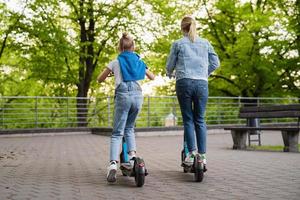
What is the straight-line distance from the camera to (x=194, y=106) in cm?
653

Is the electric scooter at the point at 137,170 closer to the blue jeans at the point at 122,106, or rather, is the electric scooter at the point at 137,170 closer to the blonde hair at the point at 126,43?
the blue jeans at the point at 122,106

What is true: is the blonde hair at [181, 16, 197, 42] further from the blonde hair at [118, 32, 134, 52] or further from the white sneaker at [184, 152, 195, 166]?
the white sneaker at [184, 152, 195, 166]

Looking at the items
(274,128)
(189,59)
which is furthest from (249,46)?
(189,59)

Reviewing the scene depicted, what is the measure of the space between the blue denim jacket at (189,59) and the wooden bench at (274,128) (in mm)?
4381

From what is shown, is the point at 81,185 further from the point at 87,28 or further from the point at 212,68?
the point at 87,28

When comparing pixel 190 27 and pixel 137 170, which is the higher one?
pixel 190 27

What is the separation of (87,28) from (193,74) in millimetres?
19955

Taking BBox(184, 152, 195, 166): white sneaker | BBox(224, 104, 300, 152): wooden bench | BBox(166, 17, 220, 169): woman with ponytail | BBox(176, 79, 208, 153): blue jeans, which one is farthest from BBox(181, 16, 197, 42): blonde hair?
BBox(224, 104, 300, 152): wooden bench

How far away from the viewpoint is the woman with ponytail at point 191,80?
6.40 meters

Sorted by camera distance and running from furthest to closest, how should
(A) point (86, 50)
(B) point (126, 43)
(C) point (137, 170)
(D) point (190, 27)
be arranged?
(A) point (86, 50) → (D) point (190, 27) → (B) point (126, 43) → (C) point (137, 170)

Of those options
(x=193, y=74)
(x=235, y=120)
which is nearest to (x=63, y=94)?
(x=235, y=120)

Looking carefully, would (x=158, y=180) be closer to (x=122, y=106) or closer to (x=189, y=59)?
(x=122, y=106)

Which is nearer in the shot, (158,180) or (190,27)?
(158,180)

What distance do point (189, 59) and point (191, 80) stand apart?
277 millimetres
